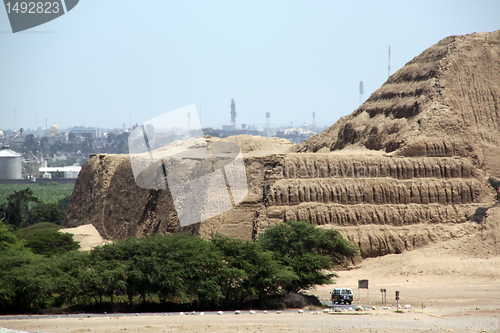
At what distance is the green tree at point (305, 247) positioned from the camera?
113ft

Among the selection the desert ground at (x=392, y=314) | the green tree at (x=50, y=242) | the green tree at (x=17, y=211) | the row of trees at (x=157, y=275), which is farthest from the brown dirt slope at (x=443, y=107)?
the green tree at (x=17, y=211)

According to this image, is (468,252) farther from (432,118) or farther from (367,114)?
(367,114)

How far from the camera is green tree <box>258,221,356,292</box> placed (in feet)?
113

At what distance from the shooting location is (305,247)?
39.2m

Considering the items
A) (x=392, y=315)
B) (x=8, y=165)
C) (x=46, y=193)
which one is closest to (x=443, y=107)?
(x=392, y=315)

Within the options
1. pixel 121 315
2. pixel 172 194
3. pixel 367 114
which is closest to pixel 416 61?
pixel 367 114

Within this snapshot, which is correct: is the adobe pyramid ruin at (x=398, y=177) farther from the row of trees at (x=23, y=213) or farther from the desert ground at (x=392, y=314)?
the row of trees at (x=23, y=213)

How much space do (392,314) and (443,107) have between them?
28.7m

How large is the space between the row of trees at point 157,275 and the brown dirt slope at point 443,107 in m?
21.7

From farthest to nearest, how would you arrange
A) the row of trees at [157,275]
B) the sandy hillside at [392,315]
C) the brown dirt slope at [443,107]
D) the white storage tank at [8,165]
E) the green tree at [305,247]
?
the white storage tank at [8,165], the brown dirt slope at [443,107], the green tree at [305,247], the row of trees at [157,275], the sandy hillside at [392,315]

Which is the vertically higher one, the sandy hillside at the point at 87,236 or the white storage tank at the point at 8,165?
the white storage tank at the point at 8,165

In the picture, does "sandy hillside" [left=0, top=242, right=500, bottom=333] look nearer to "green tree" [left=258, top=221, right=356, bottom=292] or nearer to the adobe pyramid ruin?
"green tree" [left=258, top=221, right=356, bottom=292]

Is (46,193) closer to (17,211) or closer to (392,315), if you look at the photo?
(17,211)

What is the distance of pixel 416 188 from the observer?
4769 centimetres
